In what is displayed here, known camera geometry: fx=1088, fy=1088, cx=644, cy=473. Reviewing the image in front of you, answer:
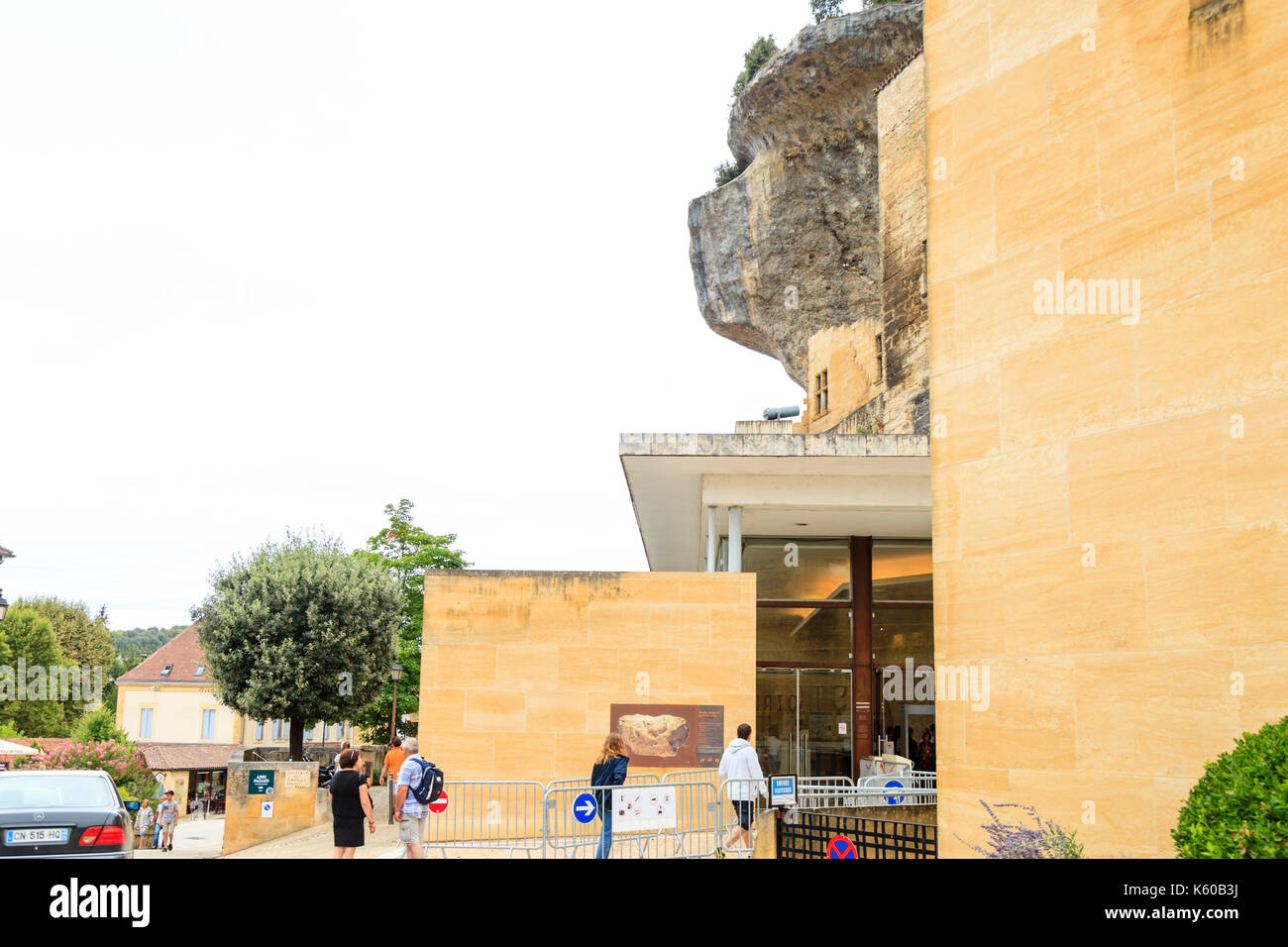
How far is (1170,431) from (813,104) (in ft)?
118

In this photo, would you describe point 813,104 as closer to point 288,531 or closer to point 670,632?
point 288,531

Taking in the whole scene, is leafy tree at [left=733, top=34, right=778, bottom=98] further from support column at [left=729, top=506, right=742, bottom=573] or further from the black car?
the black car

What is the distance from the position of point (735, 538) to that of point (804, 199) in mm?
26904

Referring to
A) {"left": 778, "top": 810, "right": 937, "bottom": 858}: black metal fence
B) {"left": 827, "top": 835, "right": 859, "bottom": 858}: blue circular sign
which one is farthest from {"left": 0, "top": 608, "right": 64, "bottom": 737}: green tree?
{"left": 827, "top": 835, "right": 859, "bottom": 858}: blue circular sign

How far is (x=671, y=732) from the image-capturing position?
1775cm

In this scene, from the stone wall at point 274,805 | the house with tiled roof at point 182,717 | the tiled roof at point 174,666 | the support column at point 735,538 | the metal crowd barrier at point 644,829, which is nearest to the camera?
the metal crowd barrier at point 644,829

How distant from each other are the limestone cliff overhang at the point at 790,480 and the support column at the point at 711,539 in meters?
0.22

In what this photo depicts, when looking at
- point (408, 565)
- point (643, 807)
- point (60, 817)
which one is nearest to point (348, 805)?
point (60, 817)

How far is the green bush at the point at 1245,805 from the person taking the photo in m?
4.93

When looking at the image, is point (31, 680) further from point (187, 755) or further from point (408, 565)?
point (408, 565)

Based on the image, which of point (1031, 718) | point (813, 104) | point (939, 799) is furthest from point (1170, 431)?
point (813, 104)

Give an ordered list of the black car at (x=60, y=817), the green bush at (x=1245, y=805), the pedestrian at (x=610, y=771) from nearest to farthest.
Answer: the green bush at (x=1245, y=805) → the black car at (x=60, y=817) → the pedestrian at (x=610, y=771)

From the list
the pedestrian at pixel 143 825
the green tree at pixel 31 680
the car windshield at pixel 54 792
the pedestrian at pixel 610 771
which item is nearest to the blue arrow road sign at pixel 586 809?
the pedestrian at pixel 610 771

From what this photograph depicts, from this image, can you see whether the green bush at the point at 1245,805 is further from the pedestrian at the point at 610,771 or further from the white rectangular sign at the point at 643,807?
the pedestrian at the point at 610,771
